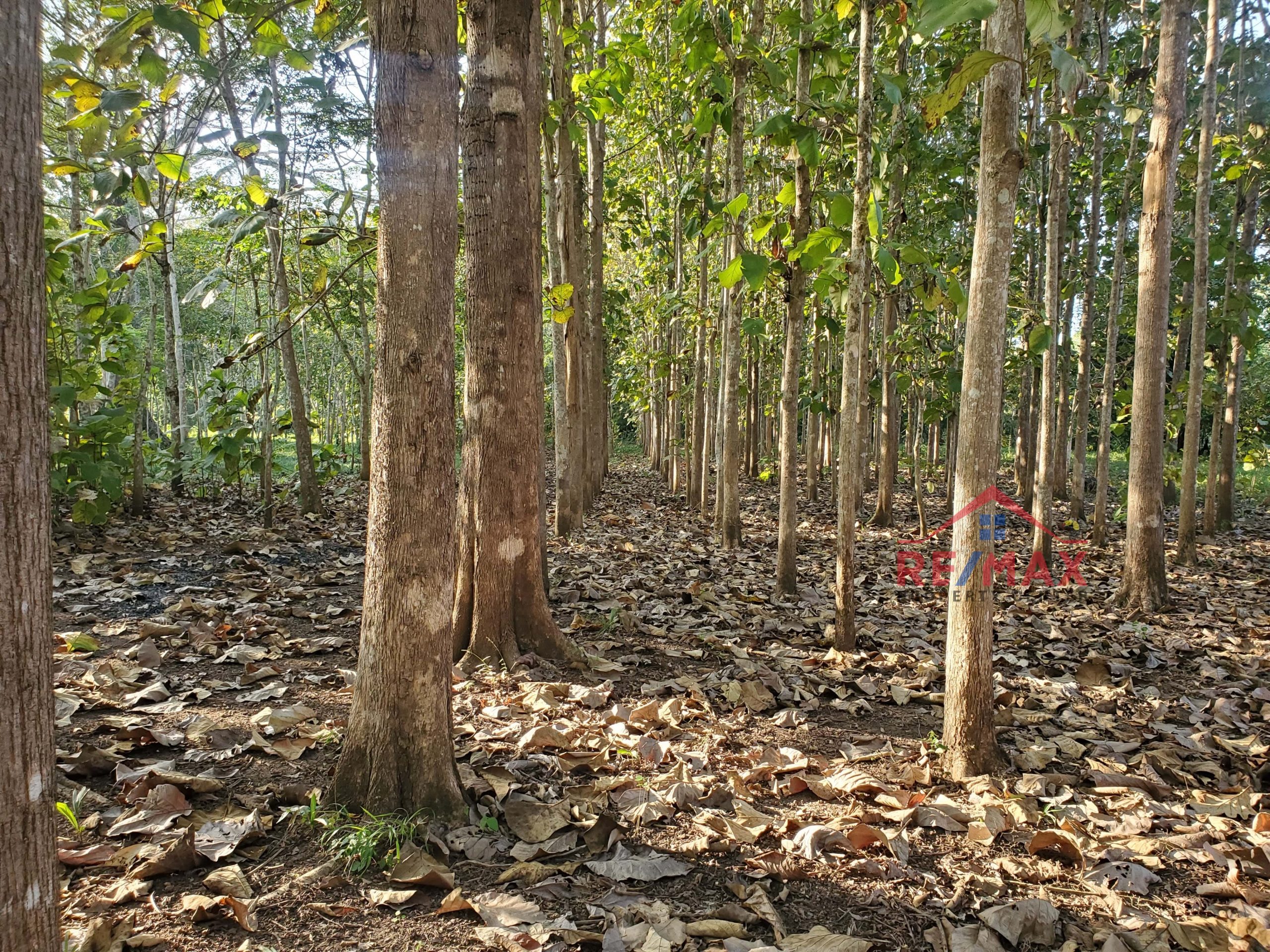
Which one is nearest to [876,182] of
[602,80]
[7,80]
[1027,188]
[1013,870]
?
[602,80]

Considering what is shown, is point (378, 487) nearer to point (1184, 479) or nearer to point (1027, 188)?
point (1184, 479)

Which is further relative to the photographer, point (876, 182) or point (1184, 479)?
point (1184, 479)

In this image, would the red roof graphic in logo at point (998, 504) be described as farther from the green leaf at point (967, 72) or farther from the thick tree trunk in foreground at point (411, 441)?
the thick tree trunk in foreground at point (411, 441)

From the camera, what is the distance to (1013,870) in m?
2.64

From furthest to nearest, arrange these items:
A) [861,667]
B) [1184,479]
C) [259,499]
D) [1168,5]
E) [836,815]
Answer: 1. [259,499]
2. [1184,479]
3. [1168,5]
4. [861,667]
5. [836,815]

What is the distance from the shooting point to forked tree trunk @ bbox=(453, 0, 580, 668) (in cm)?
432

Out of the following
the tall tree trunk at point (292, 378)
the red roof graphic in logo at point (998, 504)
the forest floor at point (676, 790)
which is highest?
the tall tree trunk at point (292, 378)

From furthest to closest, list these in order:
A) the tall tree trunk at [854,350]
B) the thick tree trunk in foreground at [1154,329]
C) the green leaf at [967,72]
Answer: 1. the thick tree trunk in foreground at [1154,329]
2. the tall tree trunk at [854,350]
3. the green leaf at [967,72]

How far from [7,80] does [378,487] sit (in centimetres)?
145

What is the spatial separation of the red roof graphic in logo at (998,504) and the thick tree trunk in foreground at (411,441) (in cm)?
207

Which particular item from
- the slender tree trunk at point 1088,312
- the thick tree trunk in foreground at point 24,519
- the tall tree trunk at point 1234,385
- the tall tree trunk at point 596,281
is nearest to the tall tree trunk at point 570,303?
the tall tree trunk at point 596,281

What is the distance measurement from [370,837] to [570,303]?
5.91 metres

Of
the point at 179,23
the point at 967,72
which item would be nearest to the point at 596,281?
the point at 967,72

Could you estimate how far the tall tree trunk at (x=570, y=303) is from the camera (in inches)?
267
